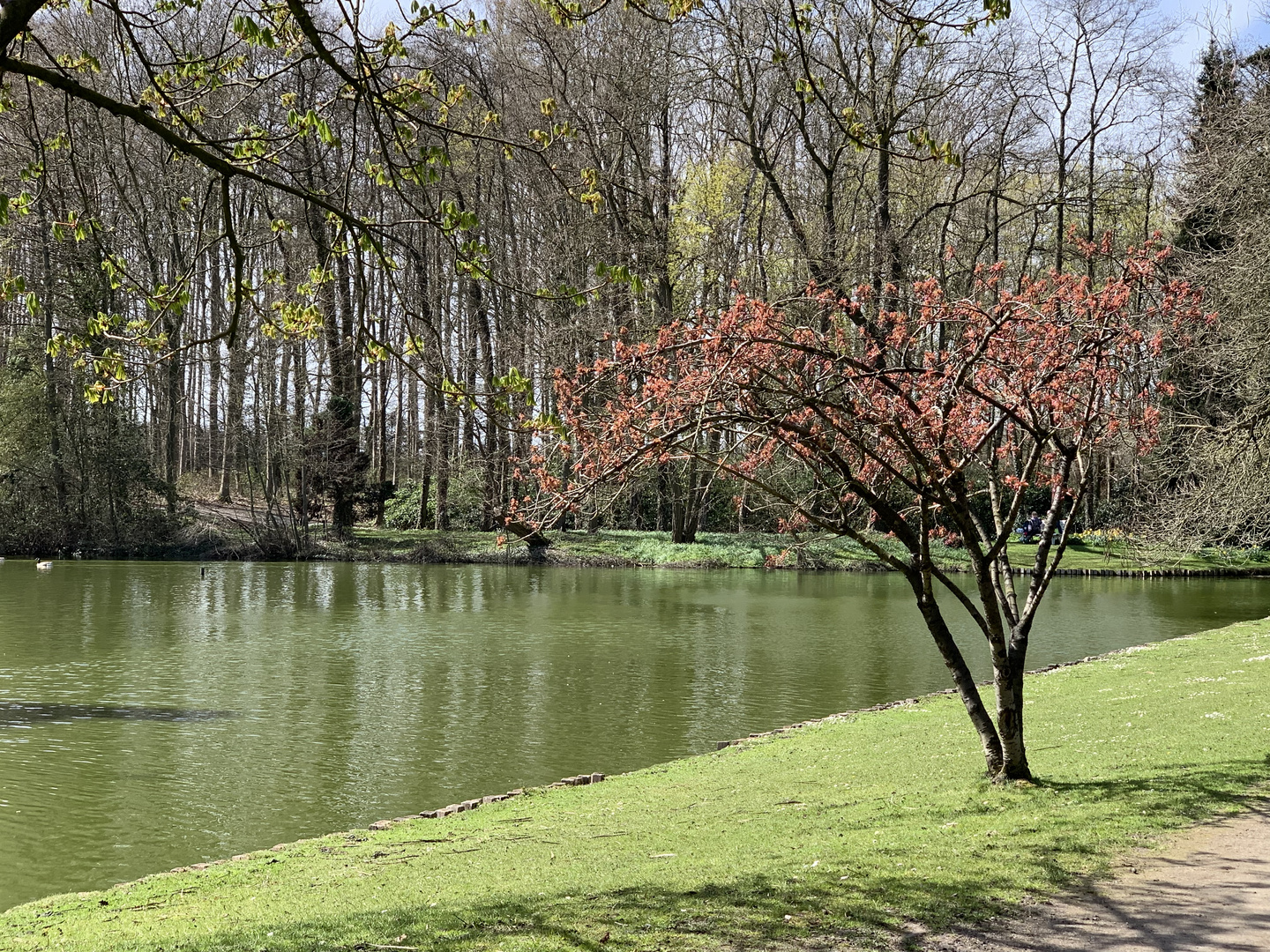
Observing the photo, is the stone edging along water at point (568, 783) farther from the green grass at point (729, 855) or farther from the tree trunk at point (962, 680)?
the tree trunk at point (962, 680)

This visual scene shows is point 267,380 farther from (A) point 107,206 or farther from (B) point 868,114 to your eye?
(B) point 868,114

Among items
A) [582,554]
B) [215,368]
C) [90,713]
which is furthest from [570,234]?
[90,713]

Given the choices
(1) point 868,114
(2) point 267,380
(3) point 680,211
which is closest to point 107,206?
(2) point 267,380

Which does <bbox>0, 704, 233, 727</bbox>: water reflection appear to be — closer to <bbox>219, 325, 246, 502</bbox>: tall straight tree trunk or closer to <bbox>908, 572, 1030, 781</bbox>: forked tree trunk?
<bbox>908, 572, 1030, 781</bbox>: forked tree trunk

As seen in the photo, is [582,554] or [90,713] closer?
[90,713]

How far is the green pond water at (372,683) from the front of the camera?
9898 millimetres

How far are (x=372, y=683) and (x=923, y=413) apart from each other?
1055cm

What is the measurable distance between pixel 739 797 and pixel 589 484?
12.0 ft

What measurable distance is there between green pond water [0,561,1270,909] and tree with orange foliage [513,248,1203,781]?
3.22m

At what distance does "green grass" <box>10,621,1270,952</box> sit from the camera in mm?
5512

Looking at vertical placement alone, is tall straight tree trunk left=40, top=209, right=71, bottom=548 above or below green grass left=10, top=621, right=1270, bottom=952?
above

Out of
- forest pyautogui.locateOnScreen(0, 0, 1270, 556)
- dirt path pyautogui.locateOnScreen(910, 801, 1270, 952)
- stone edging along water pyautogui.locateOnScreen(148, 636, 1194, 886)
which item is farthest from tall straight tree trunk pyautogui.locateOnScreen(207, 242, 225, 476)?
dirt path pyautogui.locateOnScreen(910, 801, 1270, 952)

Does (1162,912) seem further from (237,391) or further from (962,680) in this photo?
(237,391)

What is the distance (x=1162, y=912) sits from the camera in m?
5.29
